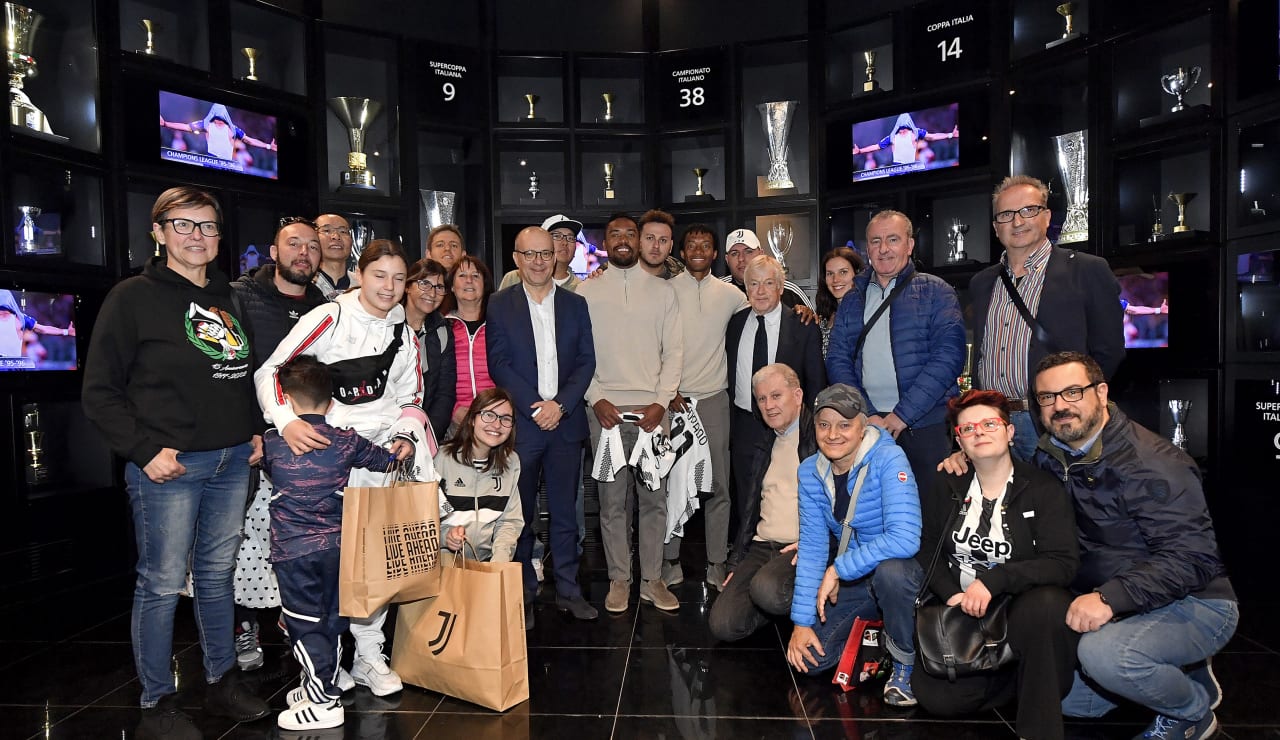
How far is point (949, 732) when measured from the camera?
7.84 ft

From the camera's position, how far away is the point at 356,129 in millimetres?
5531

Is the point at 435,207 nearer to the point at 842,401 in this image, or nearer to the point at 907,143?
the point at 907,143

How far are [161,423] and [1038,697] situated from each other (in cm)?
273

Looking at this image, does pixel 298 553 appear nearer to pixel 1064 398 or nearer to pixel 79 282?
pixel 1064 398

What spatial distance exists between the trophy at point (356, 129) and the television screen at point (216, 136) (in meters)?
0.49

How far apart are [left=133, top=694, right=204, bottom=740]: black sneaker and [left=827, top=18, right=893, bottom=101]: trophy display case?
525 centimetres

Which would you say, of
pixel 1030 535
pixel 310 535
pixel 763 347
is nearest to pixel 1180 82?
pixel 763 347

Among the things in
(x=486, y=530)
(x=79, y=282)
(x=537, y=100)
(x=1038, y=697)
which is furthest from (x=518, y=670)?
(x=537, y=100)

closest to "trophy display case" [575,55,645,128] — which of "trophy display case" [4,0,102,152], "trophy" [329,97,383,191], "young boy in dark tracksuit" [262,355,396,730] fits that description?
"trophy" [329,97,383,191]

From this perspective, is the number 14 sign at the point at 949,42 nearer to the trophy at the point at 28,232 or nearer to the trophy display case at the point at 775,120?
the trophy display case at the point at 775,120

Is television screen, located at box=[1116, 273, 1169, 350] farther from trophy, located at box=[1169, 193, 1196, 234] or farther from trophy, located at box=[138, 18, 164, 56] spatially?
trophy, located at box=[138, 18, 164, 56]

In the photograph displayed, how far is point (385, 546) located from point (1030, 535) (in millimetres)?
1976

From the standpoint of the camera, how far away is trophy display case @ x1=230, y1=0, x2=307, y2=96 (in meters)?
5.16

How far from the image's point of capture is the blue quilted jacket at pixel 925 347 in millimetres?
3092
